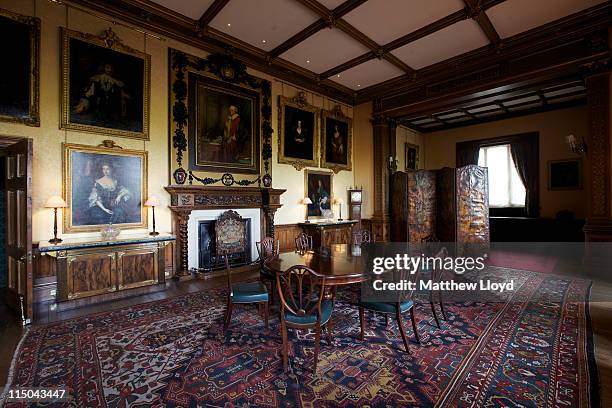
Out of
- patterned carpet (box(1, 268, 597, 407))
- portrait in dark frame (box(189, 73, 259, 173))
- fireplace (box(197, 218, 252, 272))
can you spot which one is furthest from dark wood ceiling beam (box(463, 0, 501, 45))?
fireplace (box(197, 218, 252, 272))

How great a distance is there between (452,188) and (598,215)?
96.2 inches

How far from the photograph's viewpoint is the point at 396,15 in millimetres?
5129

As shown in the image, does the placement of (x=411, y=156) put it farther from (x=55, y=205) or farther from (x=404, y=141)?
(x=55, y=205)

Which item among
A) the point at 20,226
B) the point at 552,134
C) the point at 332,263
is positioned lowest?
the point at 332,263

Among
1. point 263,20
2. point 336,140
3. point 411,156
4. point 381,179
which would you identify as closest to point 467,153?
point 411,156

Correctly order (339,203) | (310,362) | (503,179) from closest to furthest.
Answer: (310,362) < (339,203) < (503,179)

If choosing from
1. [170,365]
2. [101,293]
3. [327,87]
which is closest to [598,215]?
[327,87]

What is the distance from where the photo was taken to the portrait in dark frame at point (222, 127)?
18.9 ft

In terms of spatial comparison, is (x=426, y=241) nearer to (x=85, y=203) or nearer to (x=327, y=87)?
(x=327, y=87)

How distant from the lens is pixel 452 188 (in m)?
6.26

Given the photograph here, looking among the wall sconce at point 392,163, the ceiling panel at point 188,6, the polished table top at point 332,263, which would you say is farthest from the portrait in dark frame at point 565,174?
the ceiling panel at point 188,6

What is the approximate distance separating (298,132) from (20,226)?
572 cm

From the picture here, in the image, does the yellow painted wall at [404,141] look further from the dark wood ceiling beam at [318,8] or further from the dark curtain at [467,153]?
the dark wood ceiling beam at [318,8]

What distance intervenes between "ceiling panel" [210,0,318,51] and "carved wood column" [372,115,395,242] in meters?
4.01
